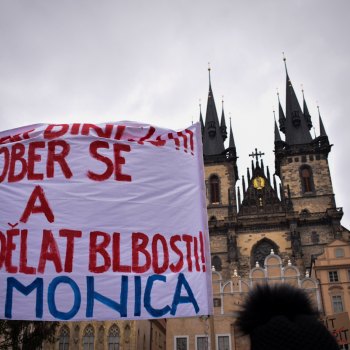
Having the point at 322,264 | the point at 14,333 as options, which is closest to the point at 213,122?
the point at 322,264

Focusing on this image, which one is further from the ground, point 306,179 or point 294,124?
point 294,124

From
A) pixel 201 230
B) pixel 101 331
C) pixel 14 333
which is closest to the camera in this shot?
pixel 201 230

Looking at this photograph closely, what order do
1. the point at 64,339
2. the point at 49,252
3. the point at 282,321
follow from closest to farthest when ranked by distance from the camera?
the point at 282,321 < the point at 49,252 < the point at 64,339

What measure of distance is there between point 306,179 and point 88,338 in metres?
29.2

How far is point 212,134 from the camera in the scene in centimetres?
5316

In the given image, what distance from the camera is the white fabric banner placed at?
4008mm

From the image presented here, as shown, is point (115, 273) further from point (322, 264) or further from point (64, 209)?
point (322, 264)

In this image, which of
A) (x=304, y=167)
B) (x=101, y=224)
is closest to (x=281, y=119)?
(x=304, y=167)

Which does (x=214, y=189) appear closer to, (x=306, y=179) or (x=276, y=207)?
(x=276, y=207)

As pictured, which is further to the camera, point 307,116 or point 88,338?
point 307,116

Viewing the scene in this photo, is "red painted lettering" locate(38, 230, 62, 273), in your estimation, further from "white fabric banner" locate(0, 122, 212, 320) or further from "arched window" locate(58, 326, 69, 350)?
"arched window" locate(58, 326, 69, 350)

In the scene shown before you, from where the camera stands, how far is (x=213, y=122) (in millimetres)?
54656

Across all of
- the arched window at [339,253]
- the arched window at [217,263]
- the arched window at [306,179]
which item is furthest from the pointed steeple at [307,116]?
the arched window at [339,253]

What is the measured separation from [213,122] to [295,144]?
37.2 feet
